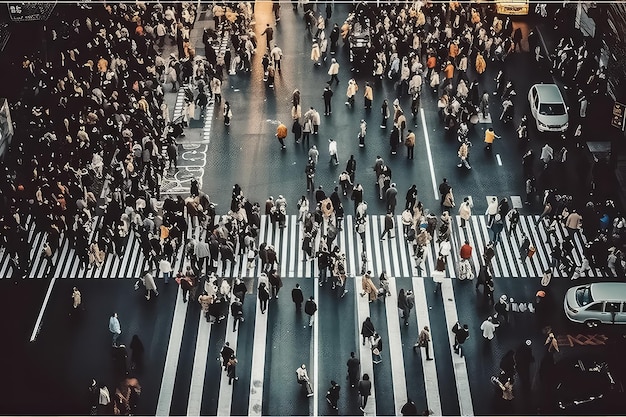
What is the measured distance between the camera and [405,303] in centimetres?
3444

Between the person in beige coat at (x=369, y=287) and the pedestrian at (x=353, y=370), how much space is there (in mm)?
3826

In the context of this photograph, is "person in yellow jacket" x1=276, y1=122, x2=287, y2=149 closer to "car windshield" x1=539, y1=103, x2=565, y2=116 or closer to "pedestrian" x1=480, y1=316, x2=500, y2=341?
"car windshield" x1=539, y1=103, x2=565, y2=116

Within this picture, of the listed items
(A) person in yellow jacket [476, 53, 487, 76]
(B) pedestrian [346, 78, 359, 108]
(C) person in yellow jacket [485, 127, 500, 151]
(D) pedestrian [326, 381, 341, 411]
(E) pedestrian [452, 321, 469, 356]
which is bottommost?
(D) pedestrian [326, 381, 341, 411]

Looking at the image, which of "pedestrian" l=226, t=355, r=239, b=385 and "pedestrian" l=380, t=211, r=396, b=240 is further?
"pedestrian" l=380, t=211, r=396, b=240

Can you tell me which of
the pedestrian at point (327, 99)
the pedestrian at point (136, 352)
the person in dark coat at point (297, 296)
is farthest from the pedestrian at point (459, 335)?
the pedestrian at point (327, 99)

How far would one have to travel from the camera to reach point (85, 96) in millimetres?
47125

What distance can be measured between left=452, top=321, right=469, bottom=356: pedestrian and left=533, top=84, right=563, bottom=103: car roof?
16471 mm

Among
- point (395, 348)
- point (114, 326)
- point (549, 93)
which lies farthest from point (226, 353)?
point (549, 93)

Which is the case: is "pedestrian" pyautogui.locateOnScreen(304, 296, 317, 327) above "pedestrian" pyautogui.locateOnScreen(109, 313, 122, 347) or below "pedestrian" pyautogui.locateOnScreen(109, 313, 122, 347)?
above

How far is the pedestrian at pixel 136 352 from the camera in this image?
33.2 metres

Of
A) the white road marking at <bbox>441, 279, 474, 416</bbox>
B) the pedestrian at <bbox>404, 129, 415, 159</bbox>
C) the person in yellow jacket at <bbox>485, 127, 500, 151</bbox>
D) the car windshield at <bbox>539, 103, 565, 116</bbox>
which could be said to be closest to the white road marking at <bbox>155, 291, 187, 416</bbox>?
the white road marking at <bbox>441, 279, 474, 416</bbox>

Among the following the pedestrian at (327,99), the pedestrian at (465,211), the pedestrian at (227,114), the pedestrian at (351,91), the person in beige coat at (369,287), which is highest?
the pedestrian at (351,91)

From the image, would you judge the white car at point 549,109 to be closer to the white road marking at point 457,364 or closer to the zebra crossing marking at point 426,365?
the white road marking at point 457,364

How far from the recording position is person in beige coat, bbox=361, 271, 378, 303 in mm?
35250
